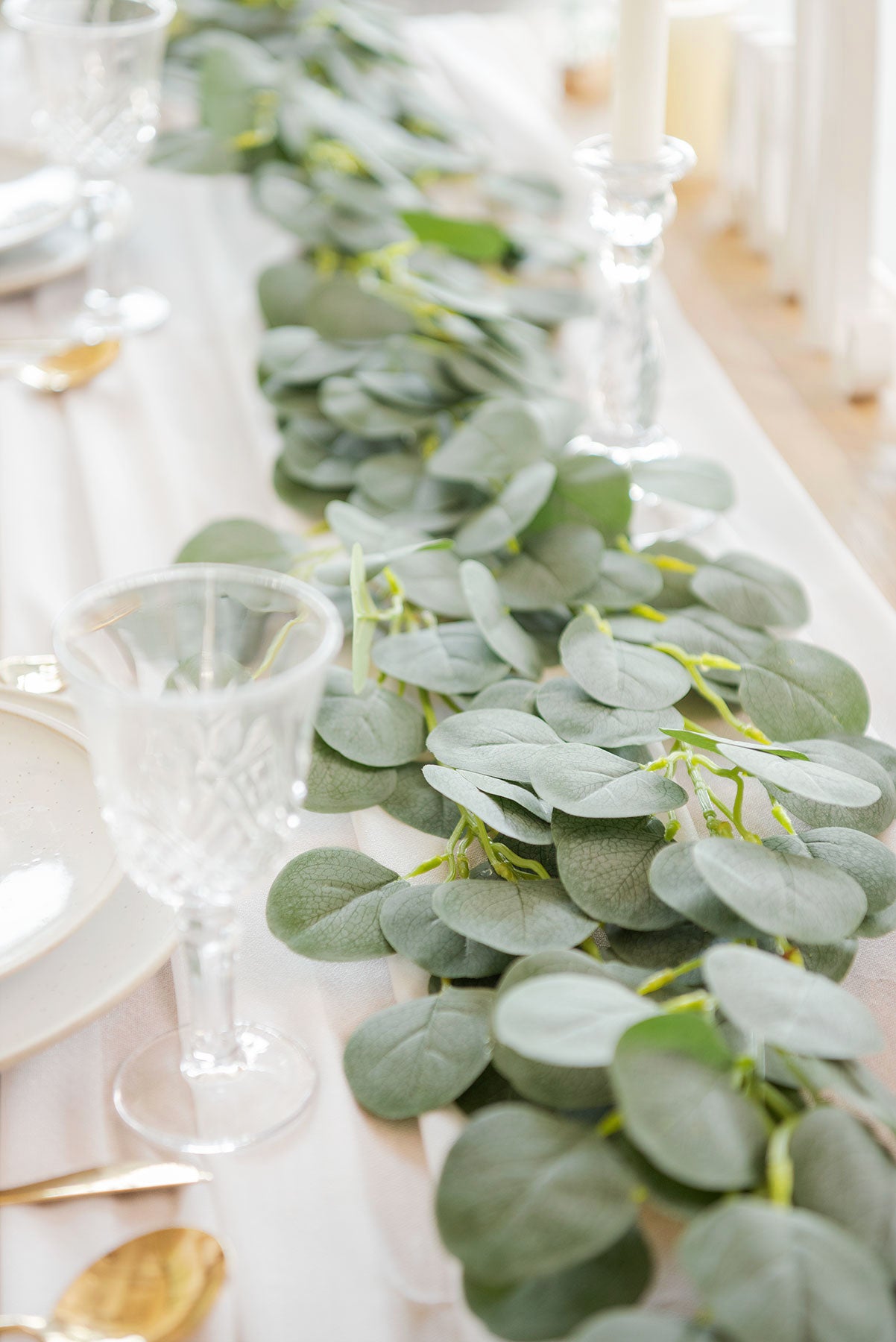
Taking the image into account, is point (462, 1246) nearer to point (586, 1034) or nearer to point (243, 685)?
point (586, 1034)

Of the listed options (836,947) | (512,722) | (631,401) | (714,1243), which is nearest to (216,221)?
(631,401)

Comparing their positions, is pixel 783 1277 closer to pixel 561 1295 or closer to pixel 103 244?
pixel 561 1295

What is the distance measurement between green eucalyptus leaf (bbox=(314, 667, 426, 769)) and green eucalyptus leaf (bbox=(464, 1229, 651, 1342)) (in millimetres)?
239

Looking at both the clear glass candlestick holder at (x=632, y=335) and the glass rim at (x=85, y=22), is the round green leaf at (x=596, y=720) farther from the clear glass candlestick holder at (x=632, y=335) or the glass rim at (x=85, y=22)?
the glass rim at (x=85, y=22)

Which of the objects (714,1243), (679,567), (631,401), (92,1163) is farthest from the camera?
(631,401)

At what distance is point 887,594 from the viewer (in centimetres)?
73

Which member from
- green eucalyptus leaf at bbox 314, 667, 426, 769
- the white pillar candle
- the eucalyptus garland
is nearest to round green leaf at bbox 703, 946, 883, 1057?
the eucalyptus garland

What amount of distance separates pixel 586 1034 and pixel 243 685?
0.16 metres

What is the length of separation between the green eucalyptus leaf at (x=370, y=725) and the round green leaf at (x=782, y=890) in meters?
0.16

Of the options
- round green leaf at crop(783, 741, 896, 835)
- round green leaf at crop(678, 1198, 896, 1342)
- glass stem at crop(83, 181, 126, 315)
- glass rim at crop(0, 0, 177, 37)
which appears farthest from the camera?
glass stem at crop(83, 181, 126, 315)

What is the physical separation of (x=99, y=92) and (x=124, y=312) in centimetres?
16

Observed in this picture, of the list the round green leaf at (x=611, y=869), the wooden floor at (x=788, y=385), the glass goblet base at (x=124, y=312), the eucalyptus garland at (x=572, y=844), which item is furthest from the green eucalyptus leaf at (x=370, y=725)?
the glass goblet base at (x=124, y=312)

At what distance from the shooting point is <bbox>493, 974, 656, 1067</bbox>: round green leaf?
338mm

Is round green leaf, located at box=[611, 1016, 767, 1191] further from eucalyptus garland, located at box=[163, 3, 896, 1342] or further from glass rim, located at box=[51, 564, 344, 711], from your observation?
glass rim, located at box=[51, 564, 344, 711]
